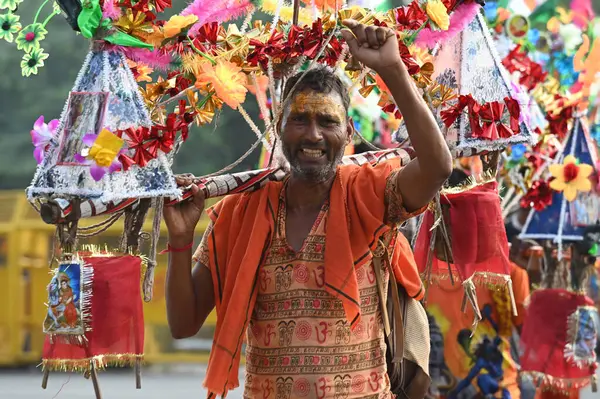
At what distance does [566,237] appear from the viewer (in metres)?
6.92

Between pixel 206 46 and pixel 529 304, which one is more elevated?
pixel 206 46

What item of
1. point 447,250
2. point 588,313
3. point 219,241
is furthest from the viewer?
point 588,313

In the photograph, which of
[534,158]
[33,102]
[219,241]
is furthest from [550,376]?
[33,102]

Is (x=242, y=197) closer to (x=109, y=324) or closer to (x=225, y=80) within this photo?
(x=225, y=80)

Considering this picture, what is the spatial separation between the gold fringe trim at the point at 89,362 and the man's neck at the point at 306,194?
0.84 m

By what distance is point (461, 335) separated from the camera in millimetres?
6844

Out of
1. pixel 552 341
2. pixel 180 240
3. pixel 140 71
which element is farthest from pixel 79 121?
pixel 552 341

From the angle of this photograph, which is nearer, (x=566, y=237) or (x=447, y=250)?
(x=447, y=250)

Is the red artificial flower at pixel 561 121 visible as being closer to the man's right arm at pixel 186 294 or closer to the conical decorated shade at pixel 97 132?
the man's right arm at pixel 186 294

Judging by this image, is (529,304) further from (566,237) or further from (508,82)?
(508,82)

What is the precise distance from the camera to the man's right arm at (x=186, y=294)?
379 cm

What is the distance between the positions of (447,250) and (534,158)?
2.55m

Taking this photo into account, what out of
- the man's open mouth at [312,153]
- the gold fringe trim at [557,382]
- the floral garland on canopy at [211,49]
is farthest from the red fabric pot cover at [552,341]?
the man's open mouth at [312,153]

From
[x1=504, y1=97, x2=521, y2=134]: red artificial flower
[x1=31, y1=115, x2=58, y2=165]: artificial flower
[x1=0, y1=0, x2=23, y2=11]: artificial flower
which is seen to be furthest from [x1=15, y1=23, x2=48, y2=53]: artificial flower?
[x1=504, y1=97, x2=521, y2=134]: red artificial flower
